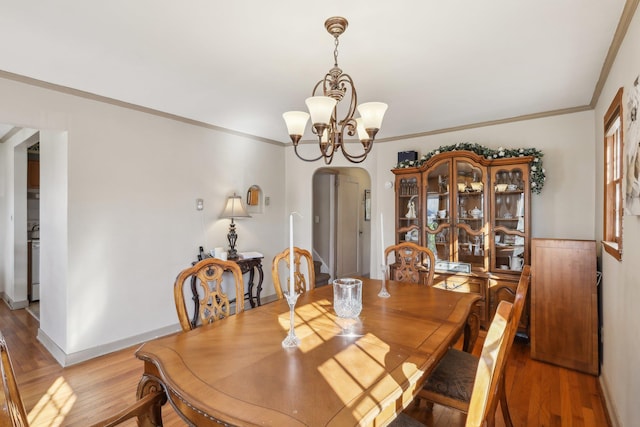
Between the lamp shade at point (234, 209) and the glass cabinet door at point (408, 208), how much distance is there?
1.92 metres

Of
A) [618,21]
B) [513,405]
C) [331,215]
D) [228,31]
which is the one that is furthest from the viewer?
[331,215]

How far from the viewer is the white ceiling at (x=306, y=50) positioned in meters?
1.77

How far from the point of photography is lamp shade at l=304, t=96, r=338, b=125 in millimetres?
1865

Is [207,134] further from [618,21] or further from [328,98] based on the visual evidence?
[618,21]

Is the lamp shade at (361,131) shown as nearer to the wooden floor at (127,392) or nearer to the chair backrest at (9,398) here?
the wooden floor at (127,392)

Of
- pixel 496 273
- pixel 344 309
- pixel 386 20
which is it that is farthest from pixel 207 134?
pixel 496 273

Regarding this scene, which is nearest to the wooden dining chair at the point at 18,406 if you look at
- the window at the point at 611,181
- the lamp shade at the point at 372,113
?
the lamp shade at the point at 372,113

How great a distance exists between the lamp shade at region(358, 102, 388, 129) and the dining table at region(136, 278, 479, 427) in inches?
43.1

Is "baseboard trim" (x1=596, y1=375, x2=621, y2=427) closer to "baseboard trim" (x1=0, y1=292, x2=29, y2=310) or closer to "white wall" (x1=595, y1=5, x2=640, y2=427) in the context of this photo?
"white wall" (x1=595, y1=5, x2=640, y2=427)

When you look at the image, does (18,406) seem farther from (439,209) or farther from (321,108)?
(439,209)

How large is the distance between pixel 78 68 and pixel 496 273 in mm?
4139

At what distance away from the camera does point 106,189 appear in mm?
3113

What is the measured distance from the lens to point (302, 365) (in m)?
1.25

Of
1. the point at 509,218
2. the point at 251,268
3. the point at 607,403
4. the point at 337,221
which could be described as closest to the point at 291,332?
the point at 607,403
